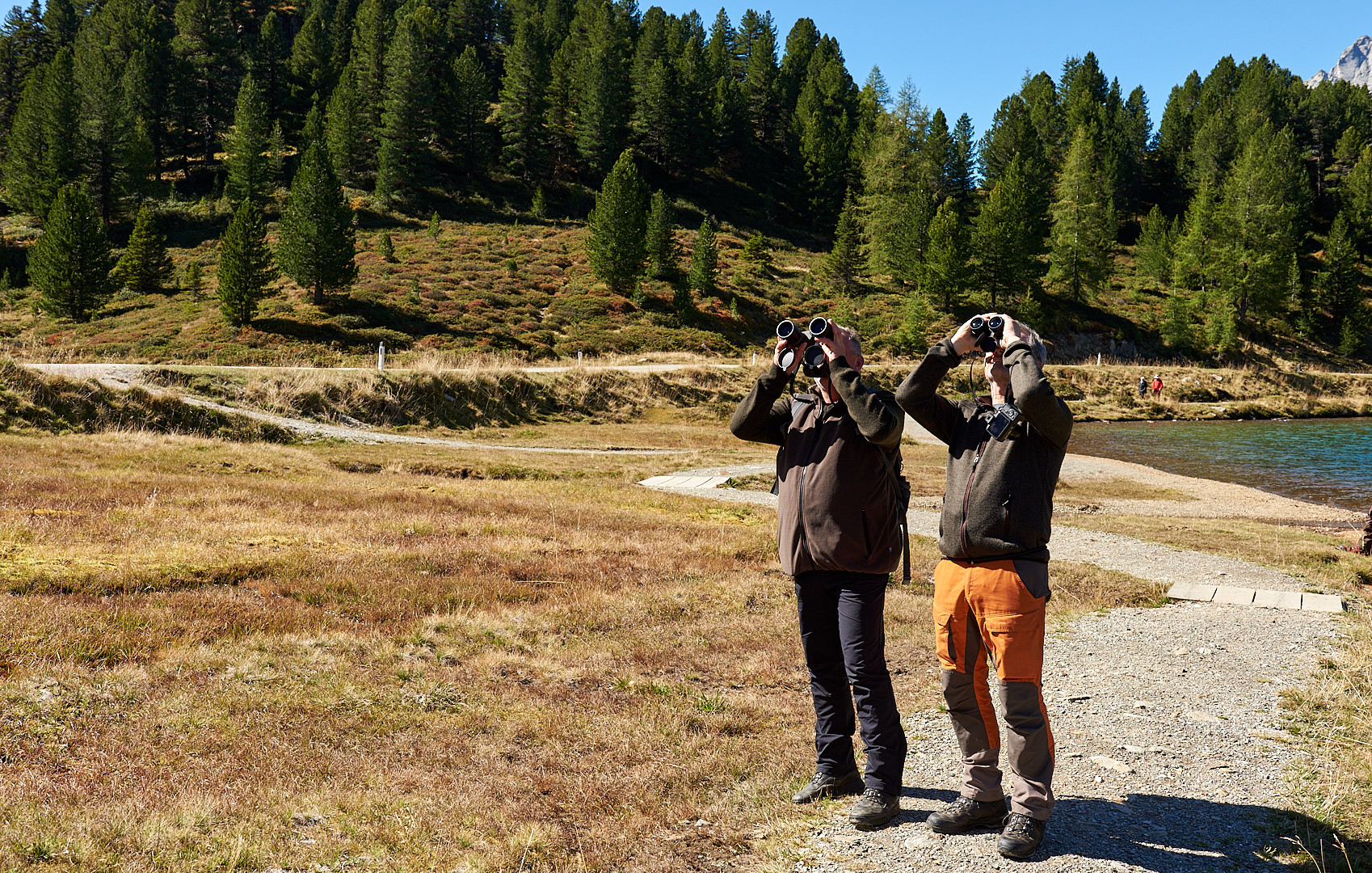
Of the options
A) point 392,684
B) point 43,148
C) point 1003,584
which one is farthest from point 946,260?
point 43,148

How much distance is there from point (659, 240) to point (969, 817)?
205 feet

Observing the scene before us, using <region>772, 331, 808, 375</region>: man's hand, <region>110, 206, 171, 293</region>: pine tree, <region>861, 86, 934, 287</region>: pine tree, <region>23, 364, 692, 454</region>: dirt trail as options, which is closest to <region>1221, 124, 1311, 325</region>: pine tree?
<region>861, 86, 934, 287</region>: pine tree

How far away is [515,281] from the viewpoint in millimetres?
61531

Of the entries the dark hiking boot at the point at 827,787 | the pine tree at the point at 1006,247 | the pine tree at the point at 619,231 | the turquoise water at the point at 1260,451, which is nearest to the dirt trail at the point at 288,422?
the turquoise water at the point at 1260,451

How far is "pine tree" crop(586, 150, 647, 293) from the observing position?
59969 millimetres

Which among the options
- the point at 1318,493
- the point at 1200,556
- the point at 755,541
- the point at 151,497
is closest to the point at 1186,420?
the point at 1318,493

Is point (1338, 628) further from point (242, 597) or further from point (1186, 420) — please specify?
point (1186, 420)

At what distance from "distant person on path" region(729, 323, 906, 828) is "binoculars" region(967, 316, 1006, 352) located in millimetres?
514

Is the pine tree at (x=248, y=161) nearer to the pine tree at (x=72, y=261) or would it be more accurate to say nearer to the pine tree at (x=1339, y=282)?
the pine tree at (x=72, y=261)

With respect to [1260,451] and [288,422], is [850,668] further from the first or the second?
[1260,451]

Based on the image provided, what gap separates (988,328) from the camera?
13.5ft

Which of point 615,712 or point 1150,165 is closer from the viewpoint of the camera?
point 615,712

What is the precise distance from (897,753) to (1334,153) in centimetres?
13614

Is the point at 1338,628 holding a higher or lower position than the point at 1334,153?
lower
